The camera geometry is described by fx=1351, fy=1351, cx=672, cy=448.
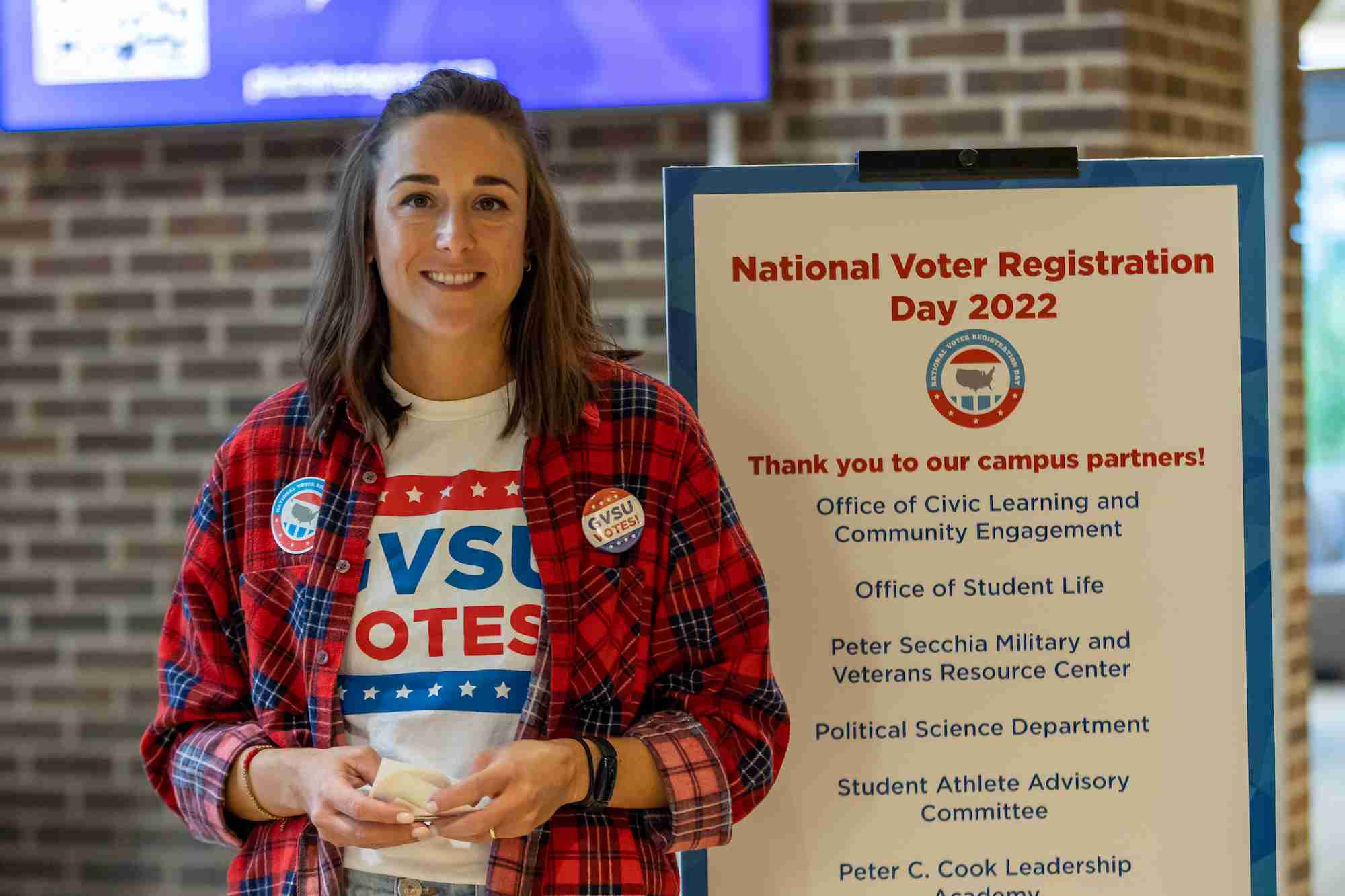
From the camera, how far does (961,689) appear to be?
1.76 metres

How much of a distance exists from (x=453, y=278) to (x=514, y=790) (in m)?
0.53

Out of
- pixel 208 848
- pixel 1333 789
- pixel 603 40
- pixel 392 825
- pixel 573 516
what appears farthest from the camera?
pixel 1333 789

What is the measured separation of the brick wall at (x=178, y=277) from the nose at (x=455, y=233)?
1383 millimetres

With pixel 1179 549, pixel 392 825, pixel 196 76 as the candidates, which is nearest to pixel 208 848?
pixel 196 76

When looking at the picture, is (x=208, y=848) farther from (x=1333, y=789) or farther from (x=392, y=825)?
(x=1333, y=789)

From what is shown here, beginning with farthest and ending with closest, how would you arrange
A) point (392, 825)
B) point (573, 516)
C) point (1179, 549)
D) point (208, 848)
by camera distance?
point (208, 848)
point (1179, 549)
point (573, 516)
point (392, 825)

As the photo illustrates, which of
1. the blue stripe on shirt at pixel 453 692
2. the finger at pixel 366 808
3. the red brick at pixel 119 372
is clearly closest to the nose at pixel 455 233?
the blue stripe on shirt at pixel 453 692

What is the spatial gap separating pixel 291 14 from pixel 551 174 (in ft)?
4.65

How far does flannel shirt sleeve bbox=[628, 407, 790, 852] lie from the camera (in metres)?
1.44

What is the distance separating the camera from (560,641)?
1384 millimetres

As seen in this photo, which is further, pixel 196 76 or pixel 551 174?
pixel 196 76

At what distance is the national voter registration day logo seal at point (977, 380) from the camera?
175 cm

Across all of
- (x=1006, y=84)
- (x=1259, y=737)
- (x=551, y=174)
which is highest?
(x=1006, y=84)

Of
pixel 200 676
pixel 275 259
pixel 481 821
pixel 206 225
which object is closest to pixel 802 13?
pixel 275 259
